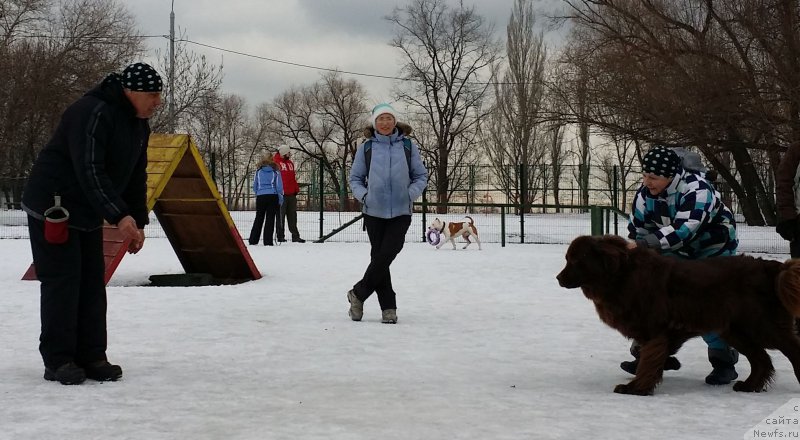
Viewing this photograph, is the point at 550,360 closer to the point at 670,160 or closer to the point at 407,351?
the point at 407,351

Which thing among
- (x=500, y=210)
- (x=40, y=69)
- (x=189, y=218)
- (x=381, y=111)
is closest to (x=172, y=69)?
(x=40, y=69)

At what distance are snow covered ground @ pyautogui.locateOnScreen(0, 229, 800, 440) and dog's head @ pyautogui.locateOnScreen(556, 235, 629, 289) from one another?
0.61 m

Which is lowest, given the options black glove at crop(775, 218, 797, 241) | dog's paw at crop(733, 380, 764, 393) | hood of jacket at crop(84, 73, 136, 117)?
dog's paw at crop(733, 380, 764, 393)

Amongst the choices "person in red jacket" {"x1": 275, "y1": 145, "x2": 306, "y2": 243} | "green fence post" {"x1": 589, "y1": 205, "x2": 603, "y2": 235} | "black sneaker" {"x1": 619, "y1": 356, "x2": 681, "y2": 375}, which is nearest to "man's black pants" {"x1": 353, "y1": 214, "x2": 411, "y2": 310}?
"black sneaker" {"x1": 619, "y1": 356, "x2": 681, "y2": 375}

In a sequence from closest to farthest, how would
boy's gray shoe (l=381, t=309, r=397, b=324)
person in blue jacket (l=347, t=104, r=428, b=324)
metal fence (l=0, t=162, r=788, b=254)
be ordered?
person in blue jacket (l=347, t=104, r=428, b=324) < boy's gray shoe (l=381, t=309, r=397, b=324) < metal fence (l=0, t=162, r=788, b=254)

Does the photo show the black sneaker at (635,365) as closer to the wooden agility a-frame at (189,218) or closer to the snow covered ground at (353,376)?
the snow covered ground at (353,376)

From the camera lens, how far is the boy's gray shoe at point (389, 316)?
23.7ft

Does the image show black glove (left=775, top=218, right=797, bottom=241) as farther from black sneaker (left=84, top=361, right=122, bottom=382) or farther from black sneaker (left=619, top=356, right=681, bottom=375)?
black sneaker (left=84, top=361, right=122, bottom=382)

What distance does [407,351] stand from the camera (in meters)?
5.89

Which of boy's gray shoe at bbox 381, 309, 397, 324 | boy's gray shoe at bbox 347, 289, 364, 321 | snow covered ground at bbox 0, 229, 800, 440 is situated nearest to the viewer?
snow covered ground at bbox 0, 229, 800, 440

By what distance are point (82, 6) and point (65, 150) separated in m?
32.1

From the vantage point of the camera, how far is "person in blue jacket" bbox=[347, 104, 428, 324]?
Result: 7.08 metres

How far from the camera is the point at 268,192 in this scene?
53.0 feet

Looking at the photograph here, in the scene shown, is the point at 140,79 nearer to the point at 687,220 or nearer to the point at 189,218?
the point at 687,220
